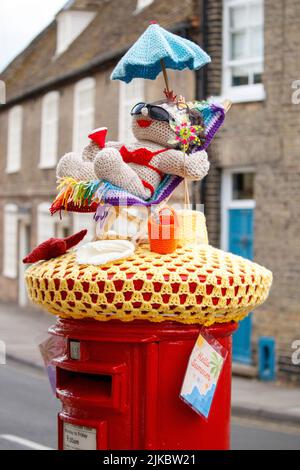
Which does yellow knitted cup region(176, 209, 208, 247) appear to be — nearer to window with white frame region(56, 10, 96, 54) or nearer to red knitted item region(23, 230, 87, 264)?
red knitted item region(23, 230, 87, 264)

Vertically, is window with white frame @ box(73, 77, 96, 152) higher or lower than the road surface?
higher

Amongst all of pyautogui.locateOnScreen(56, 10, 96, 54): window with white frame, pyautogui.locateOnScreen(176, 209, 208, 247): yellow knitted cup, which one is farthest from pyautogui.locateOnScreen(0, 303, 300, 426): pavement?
pyautogui.locateOnScreen(56, 10, 96, 54): window with white frame

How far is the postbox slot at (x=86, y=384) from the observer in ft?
10.6

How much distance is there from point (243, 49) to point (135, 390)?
468 inches

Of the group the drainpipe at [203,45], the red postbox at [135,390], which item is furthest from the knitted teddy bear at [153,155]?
the drainpipe at [203,45]

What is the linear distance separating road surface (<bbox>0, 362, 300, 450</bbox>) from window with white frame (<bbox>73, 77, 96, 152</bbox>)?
28.7ft

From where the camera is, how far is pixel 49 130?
2352 cm

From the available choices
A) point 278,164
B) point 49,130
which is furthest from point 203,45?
point 49,130

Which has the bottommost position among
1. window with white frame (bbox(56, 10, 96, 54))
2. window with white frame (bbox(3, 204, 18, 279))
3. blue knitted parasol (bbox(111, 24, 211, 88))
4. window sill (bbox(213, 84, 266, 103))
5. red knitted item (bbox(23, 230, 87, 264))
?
window with white frame (bbox(3, 204, 18, 279))

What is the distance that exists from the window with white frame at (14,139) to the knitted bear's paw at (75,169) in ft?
74.8

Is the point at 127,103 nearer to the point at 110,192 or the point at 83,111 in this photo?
the point at 83,111

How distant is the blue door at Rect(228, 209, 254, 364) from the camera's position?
14180mm

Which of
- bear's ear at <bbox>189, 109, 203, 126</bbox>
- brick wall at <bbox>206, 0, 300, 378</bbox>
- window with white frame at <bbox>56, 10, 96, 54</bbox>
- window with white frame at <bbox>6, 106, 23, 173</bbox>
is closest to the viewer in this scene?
bear's ear at <bbox>189, 109, 203, 126</bbox>

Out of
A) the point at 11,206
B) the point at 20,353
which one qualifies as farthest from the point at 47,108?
the point at 20,353
